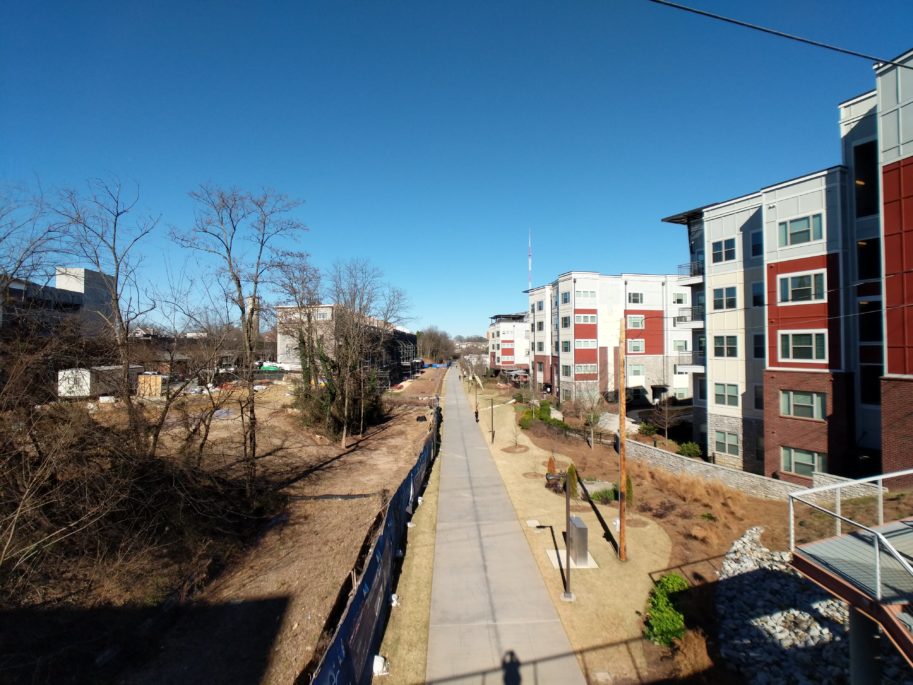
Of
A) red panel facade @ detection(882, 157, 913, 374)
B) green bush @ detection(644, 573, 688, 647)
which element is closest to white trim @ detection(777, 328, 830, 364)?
red panel facade @ detection(882, 157, 913, 374)

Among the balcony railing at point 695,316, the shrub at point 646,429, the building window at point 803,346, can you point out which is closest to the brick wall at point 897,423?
the building window at point 803,346

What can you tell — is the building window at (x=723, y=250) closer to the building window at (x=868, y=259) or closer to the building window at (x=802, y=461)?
the building window at (x=868, y=259)

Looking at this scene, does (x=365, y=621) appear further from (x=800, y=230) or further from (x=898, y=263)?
(x=800, y=230)

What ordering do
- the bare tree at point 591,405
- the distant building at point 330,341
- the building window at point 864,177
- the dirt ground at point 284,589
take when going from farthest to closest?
1. the bare tree at point 591,405
2. the distant building at point 330,341
3. the building window at point 864,177
4. the dirt ground at point 284,589

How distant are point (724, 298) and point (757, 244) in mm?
3153

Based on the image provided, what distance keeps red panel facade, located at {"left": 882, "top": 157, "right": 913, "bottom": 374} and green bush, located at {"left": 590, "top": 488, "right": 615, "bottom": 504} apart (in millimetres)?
11057

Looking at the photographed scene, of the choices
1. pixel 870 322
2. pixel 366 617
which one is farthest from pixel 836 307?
pixel 366 617

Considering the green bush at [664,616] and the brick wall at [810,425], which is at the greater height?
the brick wall at [810,425]

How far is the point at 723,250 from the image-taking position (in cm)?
2511

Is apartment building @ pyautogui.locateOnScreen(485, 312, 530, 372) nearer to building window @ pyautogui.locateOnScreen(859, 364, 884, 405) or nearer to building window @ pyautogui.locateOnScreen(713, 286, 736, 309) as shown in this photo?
building window @ pyautogui.locateOnScreen(713, 286, 736, 309)

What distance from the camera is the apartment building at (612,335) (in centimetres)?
4597

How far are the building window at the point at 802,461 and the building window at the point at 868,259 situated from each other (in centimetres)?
773

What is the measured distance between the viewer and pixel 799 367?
20.5 m

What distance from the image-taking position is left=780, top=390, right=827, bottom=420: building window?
64.3 feet
